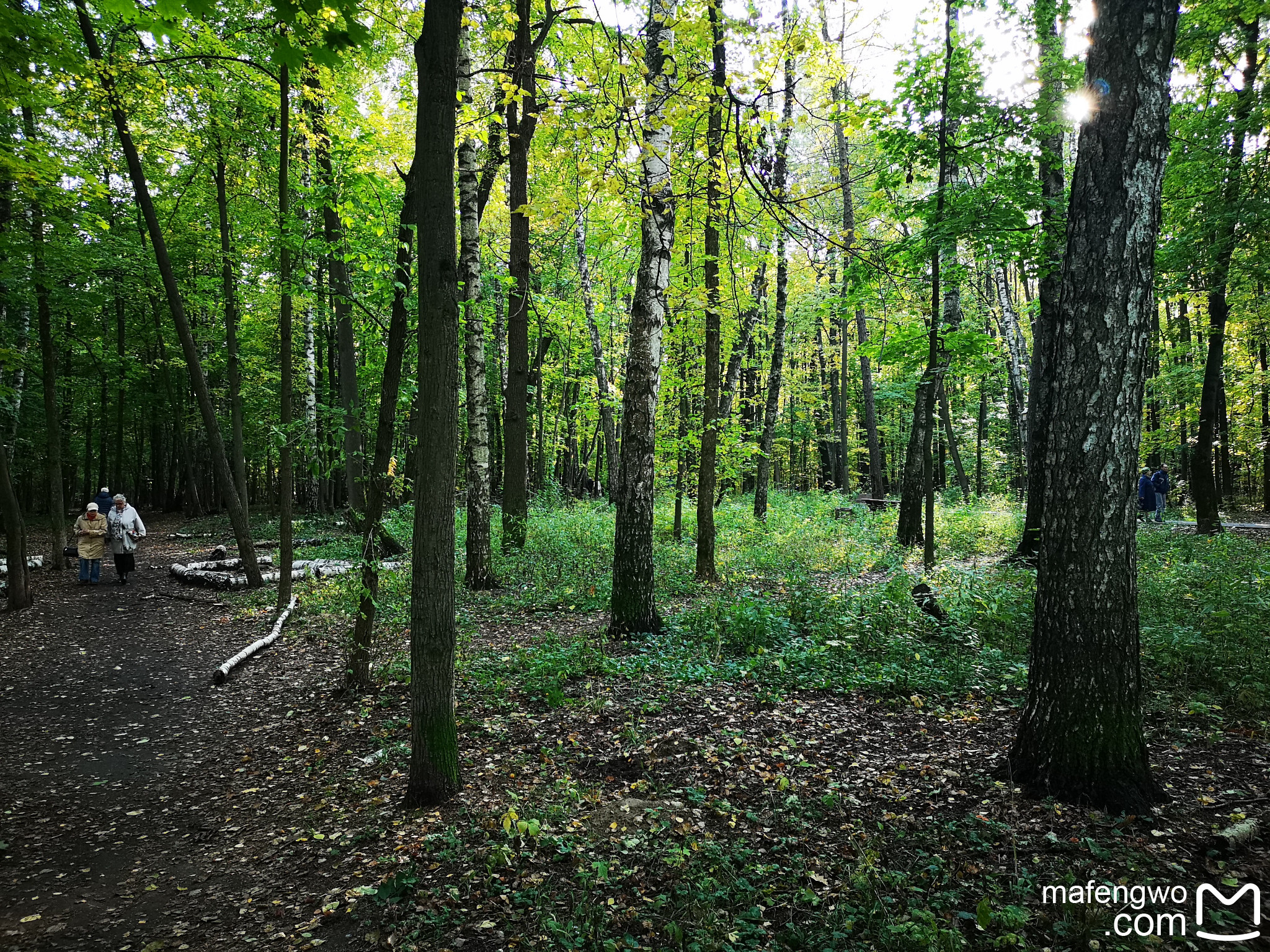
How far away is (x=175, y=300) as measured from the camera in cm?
1136

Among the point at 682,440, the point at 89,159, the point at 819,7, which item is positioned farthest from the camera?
the point at 89,159

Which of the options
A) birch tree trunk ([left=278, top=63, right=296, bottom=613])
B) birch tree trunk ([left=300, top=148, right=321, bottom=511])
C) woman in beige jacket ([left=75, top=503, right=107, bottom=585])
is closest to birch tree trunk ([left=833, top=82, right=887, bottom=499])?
birch tree trunk ([left=278, top=63, right=296, bottom=613])

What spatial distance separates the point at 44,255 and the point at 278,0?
12992mm

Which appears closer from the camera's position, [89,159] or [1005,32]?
[1005,32]

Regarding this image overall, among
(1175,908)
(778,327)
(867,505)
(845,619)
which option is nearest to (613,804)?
(1175,908)

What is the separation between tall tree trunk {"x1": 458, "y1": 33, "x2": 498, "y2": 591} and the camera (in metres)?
9.98

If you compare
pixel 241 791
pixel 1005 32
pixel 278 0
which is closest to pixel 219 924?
pixel 241 791

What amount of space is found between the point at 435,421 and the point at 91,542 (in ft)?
46.6

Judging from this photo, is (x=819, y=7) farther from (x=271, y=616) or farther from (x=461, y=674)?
(x=271, y=616)

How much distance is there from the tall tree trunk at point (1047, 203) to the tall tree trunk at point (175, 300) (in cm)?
1471

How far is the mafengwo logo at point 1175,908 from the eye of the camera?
2.88 m

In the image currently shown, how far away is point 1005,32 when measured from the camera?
11938mm

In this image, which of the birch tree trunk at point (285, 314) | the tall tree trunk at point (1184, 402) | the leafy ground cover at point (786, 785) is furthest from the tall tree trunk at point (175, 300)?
the tall tree trunk at point (1184, 402)

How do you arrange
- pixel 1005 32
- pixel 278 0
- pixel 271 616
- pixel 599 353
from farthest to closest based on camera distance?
pixel 599 353 < pixel 1005 32 < pixel 271 616 < pixel 278 0
